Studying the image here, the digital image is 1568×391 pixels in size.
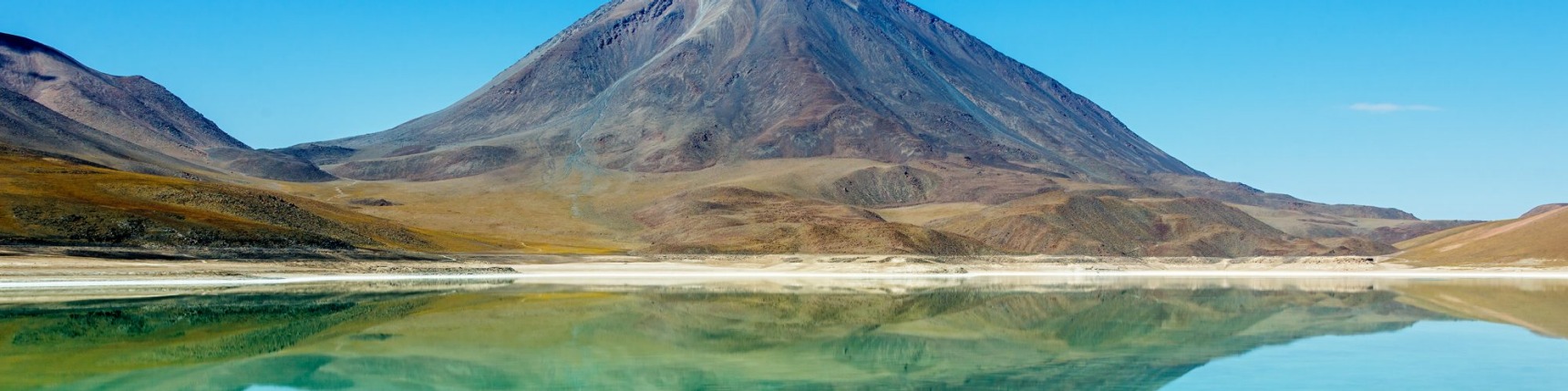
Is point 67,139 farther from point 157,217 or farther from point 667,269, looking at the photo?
point 667,269

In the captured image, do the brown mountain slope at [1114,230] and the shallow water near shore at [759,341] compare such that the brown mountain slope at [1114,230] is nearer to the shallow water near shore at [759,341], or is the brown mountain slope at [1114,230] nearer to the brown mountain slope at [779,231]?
the brown mountain slope at [779,231]

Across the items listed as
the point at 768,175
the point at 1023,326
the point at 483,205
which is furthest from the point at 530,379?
the point at 768,175

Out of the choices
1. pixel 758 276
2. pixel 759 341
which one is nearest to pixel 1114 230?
pixel 758 276

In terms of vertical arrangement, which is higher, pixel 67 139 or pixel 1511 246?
pixel 67 139

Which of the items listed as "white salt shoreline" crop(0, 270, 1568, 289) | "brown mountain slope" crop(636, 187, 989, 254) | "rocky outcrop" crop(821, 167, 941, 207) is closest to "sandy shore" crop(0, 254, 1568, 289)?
"white salt shoreline" crop(0, 270, 1568, 289)

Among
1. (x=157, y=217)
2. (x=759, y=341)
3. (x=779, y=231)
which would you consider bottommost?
(x=759, y=341)

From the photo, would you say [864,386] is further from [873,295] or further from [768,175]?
[768,175]

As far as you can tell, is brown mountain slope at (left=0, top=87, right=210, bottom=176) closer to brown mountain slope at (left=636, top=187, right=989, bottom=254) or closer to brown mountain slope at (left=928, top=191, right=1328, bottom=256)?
brown mountain slope at (left=636, top=187, right=989, bottom=254)
